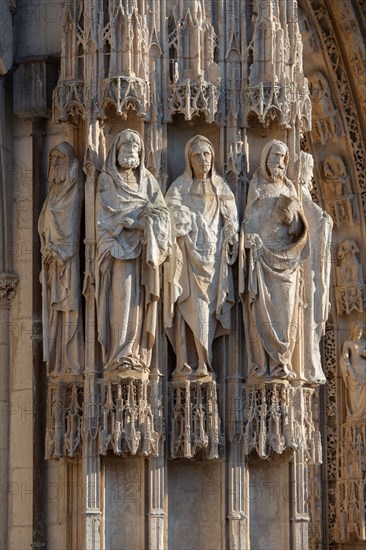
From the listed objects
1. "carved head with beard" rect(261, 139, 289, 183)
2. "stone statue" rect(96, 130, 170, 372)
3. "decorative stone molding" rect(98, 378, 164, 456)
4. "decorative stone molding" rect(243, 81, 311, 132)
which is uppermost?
"decorative stone molding" rect(243, 81, 311, 132)

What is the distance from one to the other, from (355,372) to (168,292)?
7913 mm

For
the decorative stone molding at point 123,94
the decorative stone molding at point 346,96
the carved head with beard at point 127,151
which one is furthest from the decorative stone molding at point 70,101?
the decorative stone molding at point 346,96

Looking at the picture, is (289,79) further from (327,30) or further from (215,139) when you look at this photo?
(327,30)

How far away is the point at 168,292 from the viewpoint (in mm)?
19672

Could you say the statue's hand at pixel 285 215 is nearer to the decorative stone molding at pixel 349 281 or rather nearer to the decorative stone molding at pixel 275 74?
the decorative stone molding at pixel 275 74

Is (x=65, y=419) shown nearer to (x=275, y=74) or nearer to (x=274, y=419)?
(x=274, y=419)

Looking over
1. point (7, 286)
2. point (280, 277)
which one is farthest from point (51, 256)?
point (280, 277)

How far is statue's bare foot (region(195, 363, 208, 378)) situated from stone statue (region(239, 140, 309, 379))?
381mm

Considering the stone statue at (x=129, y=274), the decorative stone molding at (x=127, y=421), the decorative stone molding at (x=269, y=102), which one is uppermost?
the decorative stone molding at (x=269, y=102)

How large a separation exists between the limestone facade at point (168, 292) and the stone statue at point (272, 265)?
2cm

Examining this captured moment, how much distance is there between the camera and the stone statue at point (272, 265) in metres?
19.7

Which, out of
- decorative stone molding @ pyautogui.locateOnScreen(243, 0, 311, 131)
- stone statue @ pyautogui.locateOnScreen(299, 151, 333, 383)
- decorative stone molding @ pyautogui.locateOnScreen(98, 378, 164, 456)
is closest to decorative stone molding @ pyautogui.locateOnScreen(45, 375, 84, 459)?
decorative stone molding @ pyautogui.locateOnScreen(98, 378, 164, 456)

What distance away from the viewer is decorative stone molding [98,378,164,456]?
19.3 m

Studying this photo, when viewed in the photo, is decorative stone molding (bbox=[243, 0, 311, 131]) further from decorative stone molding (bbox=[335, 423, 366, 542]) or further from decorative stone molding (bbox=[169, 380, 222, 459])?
decorative stone molding (bbox=[335, 423, 366, 542])
